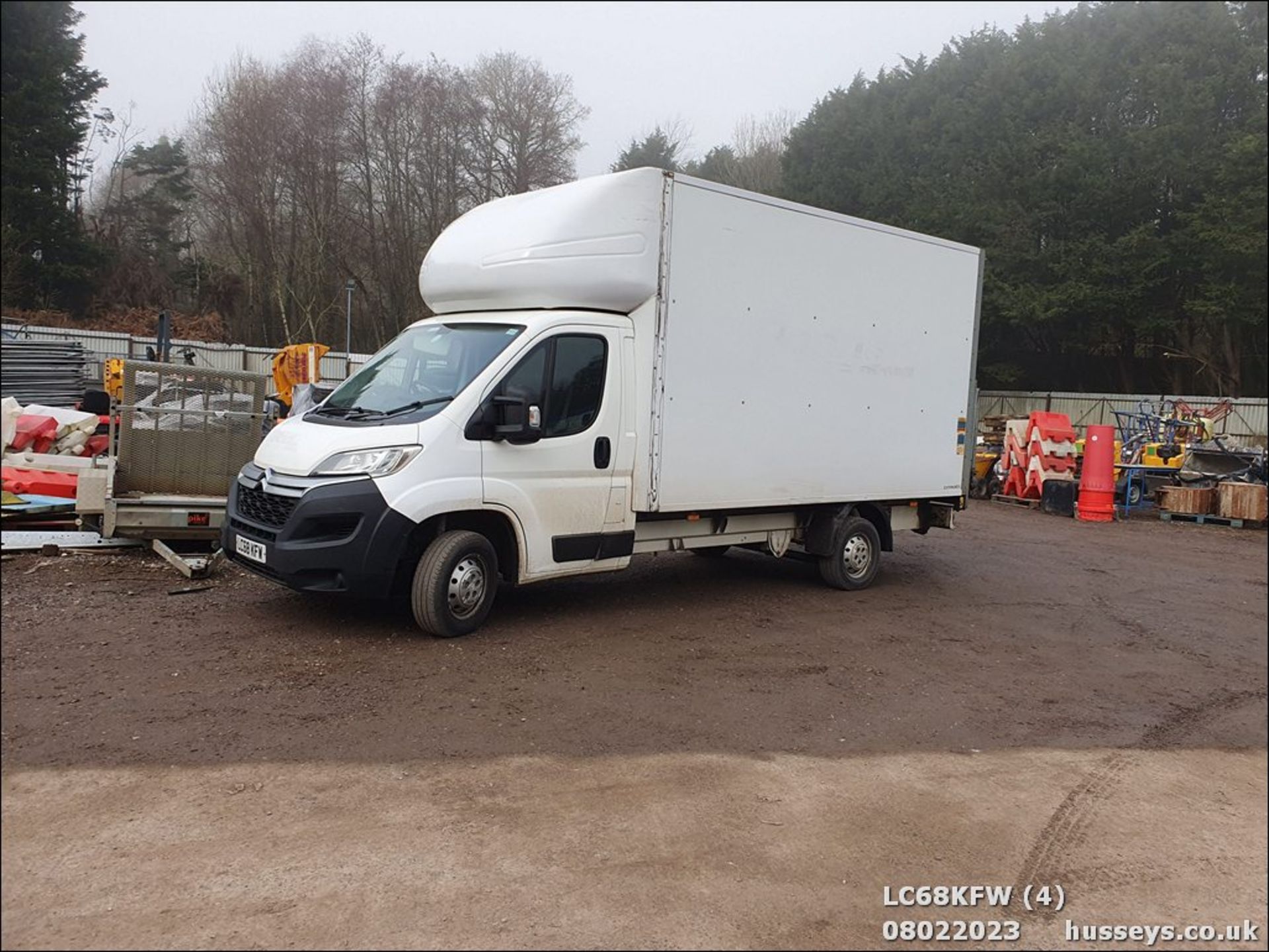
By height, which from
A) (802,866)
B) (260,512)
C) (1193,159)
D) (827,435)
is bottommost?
(802,866)

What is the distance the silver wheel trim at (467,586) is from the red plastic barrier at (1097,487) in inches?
573

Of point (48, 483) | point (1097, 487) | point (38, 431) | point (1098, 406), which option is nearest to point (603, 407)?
point (38, 431)

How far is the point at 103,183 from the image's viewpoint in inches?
133

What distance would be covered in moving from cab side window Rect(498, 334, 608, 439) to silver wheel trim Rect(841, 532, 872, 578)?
11.2 ft

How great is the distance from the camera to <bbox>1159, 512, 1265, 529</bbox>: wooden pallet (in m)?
16.3

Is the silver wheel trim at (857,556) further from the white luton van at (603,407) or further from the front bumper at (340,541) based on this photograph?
the front bumper at (340,541)

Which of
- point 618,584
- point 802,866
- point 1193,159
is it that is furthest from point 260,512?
point 1193,159

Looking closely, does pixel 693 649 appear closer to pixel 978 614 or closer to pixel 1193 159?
pixel 978 614

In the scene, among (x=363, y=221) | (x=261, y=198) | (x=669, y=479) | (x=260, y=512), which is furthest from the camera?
(x=363, y=221)

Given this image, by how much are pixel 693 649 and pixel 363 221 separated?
2974 cm

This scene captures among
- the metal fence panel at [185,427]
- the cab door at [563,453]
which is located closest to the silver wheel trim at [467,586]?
the cab door at [563,453]

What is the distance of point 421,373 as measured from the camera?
22.5ft

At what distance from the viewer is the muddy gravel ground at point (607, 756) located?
120 inches

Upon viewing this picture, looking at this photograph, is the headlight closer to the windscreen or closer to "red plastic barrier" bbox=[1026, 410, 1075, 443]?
the windscreen
